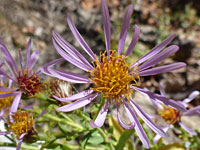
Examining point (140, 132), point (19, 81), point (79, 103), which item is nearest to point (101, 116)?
point (79, 103)

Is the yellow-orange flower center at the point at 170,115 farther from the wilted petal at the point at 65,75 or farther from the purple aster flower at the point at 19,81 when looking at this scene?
the purple aster flower at the point at 19,81

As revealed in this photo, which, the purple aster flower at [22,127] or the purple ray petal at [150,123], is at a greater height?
the purple aster flower at [22,127]

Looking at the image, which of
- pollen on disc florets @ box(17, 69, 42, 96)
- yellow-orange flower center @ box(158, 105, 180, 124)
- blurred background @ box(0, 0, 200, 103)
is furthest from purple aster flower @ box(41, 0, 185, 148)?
blurred background @ box(0, 0, 200, 103)

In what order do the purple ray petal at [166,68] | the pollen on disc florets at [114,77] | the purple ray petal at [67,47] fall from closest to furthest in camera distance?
the purple ray petal at [166,68] → the purple ray petal at [67,47] → the pollen on disc florets at [114,77]

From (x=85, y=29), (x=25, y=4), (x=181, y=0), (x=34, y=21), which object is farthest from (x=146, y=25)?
(x=25, y=4)

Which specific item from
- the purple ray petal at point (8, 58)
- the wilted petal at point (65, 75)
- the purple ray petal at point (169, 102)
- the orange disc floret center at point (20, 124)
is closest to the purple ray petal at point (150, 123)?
the purple ray petal at point (169, 102)

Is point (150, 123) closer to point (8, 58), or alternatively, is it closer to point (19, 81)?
point (19, 81)

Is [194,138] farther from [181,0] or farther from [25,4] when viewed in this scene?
[25,4]
